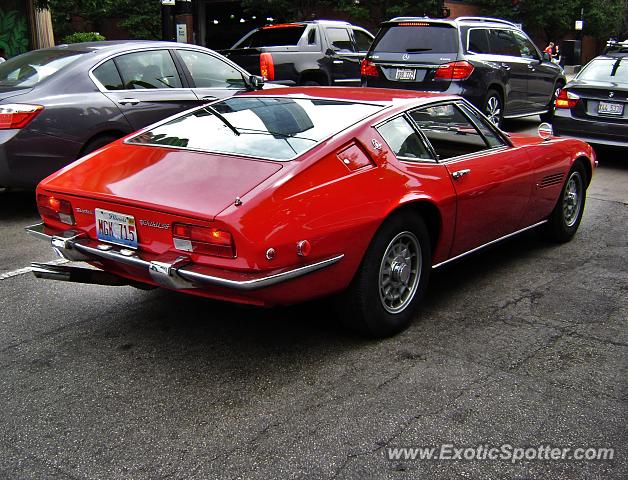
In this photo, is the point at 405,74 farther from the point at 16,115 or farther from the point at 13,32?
the point at 13,32

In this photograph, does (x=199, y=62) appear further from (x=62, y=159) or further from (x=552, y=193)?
(x=552, y=193)

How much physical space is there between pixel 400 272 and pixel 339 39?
36.6ft

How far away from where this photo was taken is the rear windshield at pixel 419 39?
10.7 meters

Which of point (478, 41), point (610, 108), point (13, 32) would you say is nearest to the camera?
point (610, 108)

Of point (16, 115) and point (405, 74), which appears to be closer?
point (16, 115)

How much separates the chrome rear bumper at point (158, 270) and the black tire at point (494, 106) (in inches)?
313

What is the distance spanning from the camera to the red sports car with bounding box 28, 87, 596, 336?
3469 millimetres

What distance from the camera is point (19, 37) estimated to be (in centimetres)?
1622

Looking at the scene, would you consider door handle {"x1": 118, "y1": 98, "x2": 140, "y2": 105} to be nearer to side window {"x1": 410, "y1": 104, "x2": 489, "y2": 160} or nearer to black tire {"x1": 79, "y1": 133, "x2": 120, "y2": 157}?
black tire {"x1": 79, "y1": 133, "x2": 120, "y2": 157}

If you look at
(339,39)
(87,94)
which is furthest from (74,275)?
(339,39)

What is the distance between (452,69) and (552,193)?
17.2 feet

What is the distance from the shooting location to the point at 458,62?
1052 centimetres

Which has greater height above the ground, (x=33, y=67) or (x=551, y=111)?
(x=33, y=67)

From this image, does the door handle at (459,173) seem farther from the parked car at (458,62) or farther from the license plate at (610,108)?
the parked car at (458,62)
